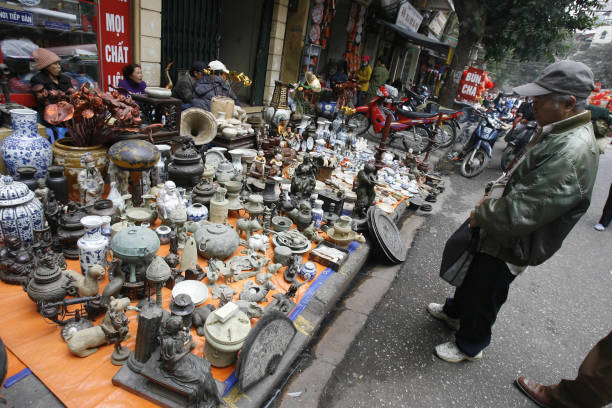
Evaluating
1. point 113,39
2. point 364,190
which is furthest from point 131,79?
point 364,190

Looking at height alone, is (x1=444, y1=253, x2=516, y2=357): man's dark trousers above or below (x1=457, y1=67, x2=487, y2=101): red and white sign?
below

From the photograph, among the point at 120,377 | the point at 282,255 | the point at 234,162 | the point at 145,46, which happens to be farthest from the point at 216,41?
the point at 120,377

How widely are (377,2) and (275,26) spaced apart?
6075 mm

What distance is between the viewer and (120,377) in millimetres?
1864

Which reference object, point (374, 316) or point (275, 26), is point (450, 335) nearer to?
point (374, 316)

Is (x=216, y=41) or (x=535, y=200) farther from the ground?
(x=216, y=41)

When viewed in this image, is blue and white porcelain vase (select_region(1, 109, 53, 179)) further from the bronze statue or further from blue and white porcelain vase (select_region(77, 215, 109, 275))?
the bronze statue

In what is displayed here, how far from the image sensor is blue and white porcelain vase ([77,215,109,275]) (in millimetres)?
2389

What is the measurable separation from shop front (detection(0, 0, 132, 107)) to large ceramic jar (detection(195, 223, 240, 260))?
10.2 feet

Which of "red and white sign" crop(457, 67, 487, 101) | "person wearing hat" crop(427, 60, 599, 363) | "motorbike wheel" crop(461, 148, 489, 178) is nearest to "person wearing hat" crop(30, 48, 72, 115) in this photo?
"person wearing hat" crop(427, 60, 599, 363)

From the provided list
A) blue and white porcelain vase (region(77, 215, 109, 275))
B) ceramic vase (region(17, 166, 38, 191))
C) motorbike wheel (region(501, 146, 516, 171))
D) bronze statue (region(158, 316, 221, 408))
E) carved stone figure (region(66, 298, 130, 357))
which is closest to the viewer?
bronze statue (region(158, 316, 221, 408))

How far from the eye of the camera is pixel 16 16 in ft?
13.6

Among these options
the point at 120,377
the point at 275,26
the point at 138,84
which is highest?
the point at 275,26

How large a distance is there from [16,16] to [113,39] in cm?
121
